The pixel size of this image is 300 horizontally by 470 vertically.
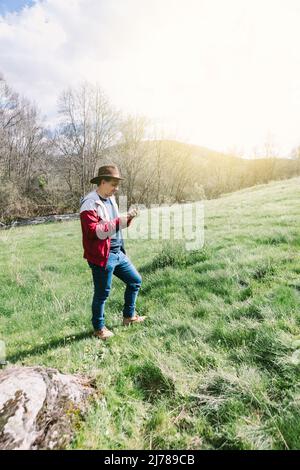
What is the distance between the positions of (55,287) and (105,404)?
454 centimetres

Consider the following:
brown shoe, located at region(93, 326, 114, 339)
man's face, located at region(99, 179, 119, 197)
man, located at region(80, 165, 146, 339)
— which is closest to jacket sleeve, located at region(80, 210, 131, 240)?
man, located at region(80, 165, 146, 339)

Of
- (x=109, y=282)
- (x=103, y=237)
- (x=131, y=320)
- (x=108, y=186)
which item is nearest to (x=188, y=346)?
(x=131, y=320)

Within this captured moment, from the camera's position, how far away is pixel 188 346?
138 inches

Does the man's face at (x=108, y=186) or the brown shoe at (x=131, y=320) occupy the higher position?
the man's face at (x=108, y=186)

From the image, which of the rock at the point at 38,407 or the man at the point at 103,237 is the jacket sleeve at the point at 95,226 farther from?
the rock at the point at 38,407

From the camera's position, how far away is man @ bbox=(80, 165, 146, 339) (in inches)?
152

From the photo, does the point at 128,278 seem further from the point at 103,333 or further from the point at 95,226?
the point at 95,226

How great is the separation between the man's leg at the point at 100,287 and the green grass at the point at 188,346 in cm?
28

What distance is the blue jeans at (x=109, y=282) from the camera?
4047 mm

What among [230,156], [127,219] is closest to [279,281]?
[127,219]

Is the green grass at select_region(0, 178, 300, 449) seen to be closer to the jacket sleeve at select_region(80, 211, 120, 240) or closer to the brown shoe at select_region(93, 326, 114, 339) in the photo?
the brown shoe at select_region(93, 326, 114, 339)

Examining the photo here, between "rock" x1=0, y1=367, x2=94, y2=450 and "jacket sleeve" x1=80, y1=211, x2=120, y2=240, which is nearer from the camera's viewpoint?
"rock" x1=0, y1=367, x2=94, y2=450

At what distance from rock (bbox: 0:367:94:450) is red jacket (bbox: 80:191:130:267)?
1.53 meters

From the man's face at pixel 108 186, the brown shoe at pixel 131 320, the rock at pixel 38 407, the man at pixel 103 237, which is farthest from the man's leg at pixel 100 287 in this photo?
the rock at pixel 38 407
